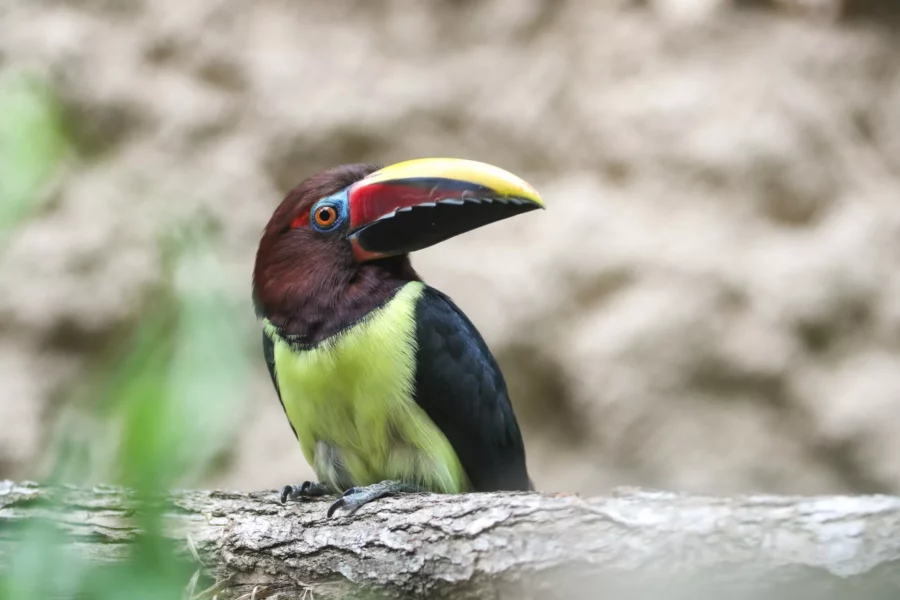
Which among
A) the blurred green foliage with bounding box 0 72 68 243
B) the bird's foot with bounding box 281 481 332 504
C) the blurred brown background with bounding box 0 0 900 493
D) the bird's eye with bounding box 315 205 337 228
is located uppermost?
the blurred brown background with bounding box 0 0 900 493

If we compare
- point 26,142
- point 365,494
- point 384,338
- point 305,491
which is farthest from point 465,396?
point 26,142

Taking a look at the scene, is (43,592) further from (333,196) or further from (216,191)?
(216,191)

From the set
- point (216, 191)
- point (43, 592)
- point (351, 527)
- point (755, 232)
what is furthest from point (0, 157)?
point (755, 232)

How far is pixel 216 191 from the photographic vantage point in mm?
4977

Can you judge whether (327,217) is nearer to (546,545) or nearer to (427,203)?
(427,203)

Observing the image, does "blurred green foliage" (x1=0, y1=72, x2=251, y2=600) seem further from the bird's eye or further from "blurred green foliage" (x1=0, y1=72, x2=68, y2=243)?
the bird's eye

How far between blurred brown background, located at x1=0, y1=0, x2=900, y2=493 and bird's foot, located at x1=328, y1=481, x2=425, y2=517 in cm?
234

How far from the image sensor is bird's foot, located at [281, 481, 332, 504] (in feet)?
8.46

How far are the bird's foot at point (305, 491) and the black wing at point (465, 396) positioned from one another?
431 mm

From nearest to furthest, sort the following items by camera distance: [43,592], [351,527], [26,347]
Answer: [43,592] < [351,527] < [26,347]

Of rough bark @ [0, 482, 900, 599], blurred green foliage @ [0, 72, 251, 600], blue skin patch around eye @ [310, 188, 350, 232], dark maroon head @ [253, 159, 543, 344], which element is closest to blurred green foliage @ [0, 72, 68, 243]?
blurred green foliage @ [0, 72, 251, 600]

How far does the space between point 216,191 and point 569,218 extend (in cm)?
209

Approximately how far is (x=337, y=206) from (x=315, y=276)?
0.26 m

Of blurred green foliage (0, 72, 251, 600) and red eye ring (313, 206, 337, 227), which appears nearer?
blurred green foliage (0, 72, 251, 600)
